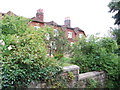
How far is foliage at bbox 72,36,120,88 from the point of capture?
4.02 meters

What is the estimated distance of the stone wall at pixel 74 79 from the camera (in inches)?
99.0

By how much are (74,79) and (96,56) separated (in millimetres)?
1604

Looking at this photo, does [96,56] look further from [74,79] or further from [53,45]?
[53,45]

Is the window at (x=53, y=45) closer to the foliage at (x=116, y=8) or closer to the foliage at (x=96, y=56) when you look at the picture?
the foliage at (x=96, y=56)

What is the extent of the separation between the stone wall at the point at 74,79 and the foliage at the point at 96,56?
1.48ft

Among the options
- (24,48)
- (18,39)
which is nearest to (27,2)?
(18,39)

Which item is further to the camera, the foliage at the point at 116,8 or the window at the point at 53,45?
the foliage at the point at 116,8

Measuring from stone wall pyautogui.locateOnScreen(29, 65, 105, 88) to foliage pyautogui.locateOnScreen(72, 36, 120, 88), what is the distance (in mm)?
452

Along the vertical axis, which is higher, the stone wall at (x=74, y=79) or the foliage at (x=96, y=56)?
the foliage at (x=96, y=56)

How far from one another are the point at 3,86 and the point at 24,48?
2.67ft

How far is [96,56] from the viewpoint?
4152 mm

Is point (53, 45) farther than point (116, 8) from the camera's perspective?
No

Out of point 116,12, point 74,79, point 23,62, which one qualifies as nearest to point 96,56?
point 74,79

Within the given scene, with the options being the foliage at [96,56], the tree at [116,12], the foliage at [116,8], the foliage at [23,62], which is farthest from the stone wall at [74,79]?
the foliage at [116,8]
